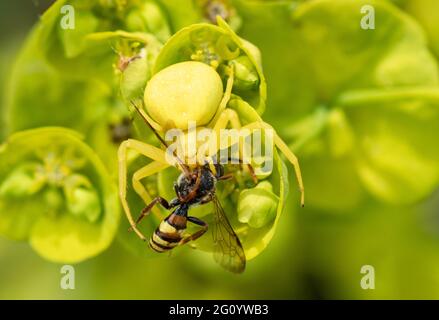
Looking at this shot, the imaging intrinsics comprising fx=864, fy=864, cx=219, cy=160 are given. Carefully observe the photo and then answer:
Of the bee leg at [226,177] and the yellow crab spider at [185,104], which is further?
the bee leg at [226,177]

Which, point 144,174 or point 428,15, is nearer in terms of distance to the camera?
point 144,174

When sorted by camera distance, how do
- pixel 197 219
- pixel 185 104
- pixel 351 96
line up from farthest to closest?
pixel 351 96
pixel 197 219
pixel 185 104

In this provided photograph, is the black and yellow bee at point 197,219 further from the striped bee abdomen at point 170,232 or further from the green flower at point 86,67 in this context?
the green flower at point 86,67

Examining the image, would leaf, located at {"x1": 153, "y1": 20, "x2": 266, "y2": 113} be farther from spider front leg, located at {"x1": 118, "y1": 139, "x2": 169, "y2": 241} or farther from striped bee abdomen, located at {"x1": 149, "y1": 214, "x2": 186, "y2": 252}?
striped bee abdomen, located at {"x1": 149, "y1": 214, "x2": 186, "y2": 252}

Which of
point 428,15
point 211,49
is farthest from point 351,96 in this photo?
point 211,49

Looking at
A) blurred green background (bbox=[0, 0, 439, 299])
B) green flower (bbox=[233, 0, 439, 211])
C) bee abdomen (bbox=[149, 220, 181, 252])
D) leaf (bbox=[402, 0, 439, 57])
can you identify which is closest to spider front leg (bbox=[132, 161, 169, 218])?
bee abdomen (bbox=[149, 220, 181, 252])

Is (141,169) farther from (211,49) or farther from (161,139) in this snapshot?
(211,49)

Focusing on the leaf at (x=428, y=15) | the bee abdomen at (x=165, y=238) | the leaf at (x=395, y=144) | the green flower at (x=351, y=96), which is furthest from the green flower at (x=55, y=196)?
Result: the leaf at (x=428, y=15)
